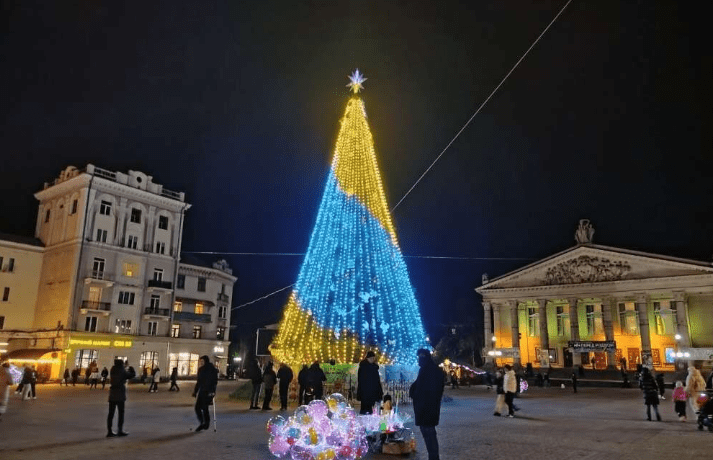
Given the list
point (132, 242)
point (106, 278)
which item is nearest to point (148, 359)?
point (106, 278)

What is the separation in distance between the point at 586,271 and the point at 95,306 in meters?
50.5

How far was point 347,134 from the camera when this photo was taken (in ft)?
73.8

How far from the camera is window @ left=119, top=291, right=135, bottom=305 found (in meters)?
45.4

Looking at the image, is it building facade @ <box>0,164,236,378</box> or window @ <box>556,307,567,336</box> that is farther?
window @ <box>556,307,567,336</box>

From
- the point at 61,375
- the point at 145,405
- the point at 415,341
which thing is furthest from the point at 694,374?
the point at 61,375

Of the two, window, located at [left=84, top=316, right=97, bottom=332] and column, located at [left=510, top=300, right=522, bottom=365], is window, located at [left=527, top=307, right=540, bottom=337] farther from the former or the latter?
window, located at [left=84, top=316, right=97, bottom=332]

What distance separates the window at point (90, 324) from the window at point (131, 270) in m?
4.49

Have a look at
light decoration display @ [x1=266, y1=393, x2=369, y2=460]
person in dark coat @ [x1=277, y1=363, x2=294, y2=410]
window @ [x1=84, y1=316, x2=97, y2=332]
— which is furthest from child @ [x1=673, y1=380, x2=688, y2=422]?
window @ [x1=84, y1=316, x2=97, y2=332]

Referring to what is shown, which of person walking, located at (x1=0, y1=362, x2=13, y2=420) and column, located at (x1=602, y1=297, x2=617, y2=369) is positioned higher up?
column, located at (x1=602, y1=297, x2=617, y2=369)

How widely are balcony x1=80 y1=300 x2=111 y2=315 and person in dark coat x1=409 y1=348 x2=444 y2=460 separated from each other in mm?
41042

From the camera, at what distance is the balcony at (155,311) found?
155ft

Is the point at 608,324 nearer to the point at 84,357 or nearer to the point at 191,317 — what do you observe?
the point at 191,317

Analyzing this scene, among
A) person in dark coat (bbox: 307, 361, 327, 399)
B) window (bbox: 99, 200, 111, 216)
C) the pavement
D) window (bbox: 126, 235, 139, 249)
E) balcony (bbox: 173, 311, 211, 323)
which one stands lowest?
the pavement

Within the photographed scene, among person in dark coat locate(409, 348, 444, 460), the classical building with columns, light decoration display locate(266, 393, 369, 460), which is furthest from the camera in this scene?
the classical building with columns
